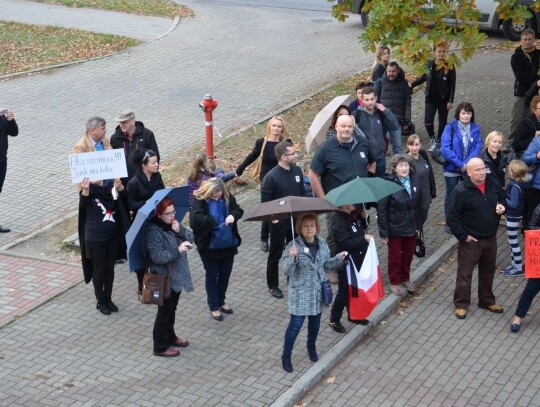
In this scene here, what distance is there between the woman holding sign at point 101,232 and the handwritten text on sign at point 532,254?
4172mm

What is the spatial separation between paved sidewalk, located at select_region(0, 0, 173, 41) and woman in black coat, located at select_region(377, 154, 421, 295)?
45.9ft

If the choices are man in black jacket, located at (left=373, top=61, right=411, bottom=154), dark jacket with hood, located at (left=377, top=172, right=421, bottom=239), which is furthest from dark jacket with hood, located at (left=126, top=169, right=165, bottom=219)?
man in black jacket, located at (left=373, top=61, right=411, bottom=154)

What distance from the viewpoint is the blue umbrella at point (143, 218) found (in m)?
8.49

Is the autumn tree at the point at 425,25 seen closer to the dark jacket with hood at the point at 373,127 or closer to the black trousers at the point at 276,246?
the dark jacket with hood at the point at 373,127

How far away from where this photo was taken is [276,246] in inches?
400

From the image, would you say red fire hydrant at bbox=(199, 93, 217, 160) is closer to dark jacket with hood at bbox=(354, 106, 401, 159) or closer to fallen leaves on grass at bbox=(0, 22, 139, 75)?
dark jacket with hood at bbox=(354, 106, 401, 159)

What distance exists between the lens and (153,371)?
881 cm

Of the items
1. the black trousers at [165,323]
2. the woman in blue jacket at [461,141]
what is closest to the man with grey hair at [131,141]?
the black trousers at [165,323]

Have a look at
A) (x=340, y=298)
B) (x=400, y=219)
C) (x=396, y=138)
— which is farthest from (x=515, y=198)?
(x=340, y=298)

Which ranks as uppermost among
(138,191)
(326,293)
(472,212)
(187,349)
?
(138,191)

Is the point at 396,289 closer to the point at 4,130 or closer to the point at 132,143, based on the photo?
the point at 132,143

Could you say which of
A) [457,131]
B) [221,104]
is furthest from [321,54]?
[457,131]

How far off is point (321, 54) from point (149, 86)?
453 centimetres

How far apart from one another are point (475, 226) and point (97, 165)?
402 centimetres
